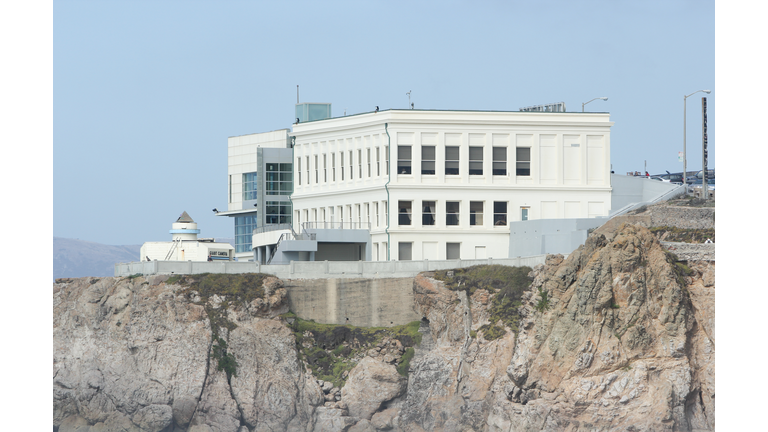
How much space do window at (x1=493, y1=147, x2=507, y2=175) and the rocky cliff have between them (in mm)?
12756

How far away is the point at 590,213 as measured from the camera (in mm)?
93938

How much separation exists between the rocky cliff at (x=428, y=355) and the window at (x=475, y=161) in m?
12.1

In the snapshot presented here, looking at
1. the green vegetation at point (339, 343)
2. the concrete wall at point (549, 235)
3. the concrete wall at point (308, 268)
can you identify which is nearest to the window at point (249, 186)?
the concrete wall at point (308, 268)

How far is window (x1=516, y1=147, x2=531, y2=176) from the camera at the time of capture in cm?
9406

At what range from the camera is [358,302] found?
282 ft

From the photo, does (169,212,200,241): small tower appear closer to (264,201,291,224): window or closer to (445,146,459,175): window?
(264,201,291,224): window

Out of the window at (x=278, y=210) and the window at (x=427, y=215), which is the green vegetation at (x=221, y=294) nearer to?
the window at (x=427, y=215)

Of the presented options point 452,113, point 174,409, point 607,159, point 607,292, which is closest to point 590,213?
point 607,159

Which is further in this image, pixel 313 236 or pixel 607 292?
pixel 313 236

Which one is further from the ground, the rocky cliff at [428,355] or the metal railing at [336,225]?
the metal railing at [336,225]

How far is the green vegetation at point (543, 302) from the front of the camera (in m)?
77.9

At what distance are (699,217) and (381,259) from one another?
2490 cm

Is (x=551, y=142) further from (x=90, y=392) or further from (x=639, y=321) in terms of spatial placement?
(x=90, y=392)

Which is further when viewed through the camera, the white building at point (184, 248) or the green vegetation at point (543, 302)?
the white building at point (184, 248)
